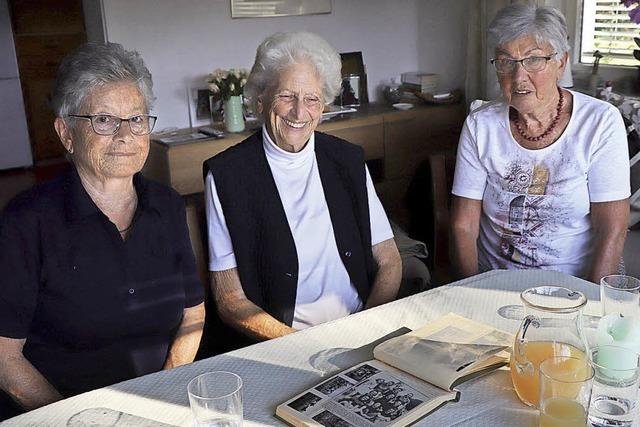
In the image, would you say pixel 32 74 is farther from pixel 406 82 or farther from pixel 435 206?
pixel 435 206

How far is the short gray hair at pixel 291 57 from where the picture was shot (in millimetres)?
1721

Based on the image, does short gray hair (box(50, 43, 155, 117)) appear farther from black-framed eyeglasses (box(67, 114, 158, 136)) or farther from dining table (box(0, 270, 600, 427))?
dining table (box(0, 270, 600, 427))

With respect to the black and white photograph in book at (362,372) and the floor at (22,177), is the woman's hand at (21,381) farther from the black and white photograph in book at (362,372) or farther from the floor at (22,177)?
the floor at (22,177)

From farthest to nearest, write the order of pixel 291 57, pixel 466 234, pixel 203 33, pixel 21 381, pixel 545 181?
1. pixel 203 33
2. pixel 466 234
3. pixel 545 181
4. pixel 291 57
5. pixel 21 381

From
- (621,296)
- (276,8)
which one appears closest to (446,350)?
(621,296)

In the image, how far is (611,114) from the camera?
1.82m

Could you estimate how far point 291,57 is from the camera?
1721 millimetres

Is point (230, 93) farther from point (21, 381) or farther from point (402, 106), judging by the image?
point (21, 381)

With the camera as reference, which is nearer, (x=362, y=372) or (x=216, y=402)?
(x=216, y=402)

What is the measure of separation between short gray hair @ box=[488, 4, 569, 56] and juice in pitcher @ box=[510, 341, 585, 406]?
1.02 metres

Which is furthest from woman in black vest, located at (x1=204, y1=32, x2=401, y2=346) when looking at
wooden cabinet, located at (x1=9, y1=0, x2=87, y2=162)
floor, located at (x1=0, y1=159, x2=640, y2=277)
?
wooden cabinet, located at (x1=9, y1=0, x2=87, y2=162)

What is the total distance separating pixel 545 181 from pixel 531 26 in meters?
0.41

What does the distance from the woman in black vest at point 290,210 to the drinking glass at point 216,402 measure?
0.60 m

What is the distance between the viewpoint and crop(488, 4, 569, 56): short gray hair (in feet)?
5.91
